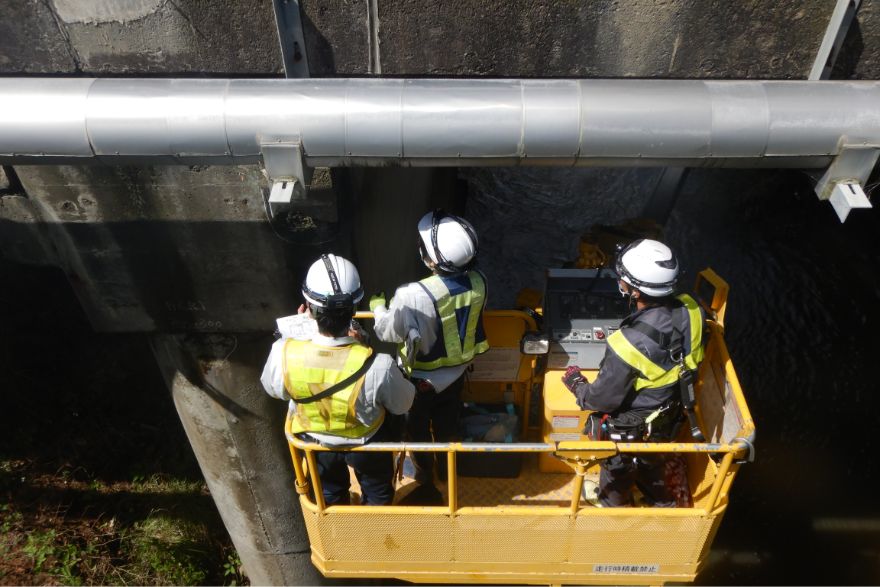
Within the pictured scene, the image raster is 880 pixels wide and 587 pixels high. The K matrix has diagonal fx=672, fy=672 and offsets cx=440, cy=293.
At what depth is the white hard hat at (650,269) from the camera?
177 inches

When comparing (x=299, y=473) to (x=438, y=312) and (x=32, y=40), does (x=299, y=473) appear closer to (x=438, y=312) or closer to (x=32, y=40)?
(x=438, y=312)

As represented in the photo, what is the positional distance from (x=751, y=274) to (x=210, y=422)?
1143 cm

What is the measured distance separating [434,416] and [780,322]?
10109 mm

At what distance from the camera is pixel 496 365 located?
5.85 meters

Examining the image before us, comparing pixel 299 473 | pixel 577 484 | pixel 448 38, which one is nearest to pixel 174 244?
pixel 299 473

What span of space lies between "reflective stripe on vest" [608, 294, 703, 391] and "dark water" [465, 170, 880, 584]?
7.72 meters

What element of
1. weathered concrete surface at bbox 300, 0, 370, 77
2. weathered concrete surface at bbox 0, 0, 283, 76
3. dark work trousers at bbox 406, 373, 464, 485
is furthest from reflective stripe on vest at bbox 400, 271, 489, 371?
weathered concrete surface at bbox 0, 0, 283, 76

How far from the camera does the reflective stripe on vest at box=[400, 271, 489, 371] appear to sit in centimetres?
462

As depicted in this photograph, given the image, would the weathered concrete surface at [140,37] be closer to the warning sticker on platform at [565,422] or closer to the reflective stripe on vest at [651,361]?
the reflective stripe on vest at [651,361]

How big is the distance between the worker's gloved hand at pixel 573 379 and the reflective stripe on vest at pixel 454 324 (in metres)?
0.76

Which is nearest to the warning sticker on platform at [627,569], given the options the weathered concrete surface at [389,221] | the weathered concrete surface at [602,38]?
the weathered concrete surface at [389,221]

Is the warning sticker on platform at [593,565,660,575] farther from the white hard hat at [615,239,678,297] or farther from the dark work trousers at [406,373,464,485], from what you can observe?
the white hard hat at [615,239,678,297]

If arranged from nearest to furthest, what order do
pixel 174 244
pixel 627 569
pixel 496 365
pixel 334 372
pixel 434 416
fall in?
1. pixel 334 372
2. pixel 627 569
3. pixel 434 416
4. pixel 174 244
5. pixel 496 365

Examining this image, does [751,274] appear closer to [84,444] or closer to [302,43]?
[302,43]
